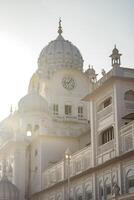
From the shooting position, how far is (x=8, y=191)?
197ft

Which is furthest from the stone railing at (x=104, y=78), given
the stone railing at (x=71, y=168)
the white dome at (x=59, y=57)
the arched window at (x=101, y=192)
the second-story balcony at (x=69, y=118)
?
the white dome at (x=59, y=57)

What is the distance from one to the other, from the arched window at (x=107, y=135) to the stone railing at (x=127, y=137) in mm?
3055

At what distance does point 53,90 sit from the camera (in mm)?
74812

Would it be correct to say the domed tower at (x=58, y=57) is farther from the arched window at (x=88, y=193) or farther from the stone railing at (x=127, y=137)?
the stone railing at (x=127, y=137)

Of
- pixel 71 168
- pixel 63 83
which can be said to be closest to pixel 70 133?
pixel 71 168

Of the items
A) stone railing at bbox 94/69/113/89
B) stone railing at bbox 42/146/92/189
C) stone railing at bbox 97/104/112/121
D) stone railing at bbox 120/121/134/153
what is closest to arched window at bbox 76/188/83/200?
stone railing at bbox 42/146/92/189

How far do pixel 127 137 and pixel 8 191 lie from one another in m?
24.7

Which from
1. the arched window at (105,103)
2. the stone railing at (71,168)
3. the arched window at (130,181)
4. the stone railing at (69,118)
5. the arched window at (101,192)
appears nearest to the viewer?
the arched window at (130,181)

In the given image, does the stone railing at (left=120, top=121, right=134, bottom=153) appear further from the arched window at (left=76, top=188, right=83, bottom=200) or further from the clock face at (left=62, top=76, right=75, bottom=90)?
the clock face at (left=62, top=76, right=75, bottom=90)

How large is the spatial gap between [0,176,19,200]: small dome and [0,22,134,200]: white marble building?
948mm

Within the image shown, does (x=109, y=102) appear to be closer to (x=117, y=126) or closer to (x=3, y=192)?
(x=117, y=126)

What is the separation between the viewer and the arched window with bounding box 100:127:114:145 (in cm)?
4432

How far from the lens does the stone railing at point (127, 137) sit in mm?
39438

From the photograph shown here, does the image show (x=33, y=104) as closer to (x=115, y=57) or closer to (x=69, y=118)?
(x=69, y=118)
